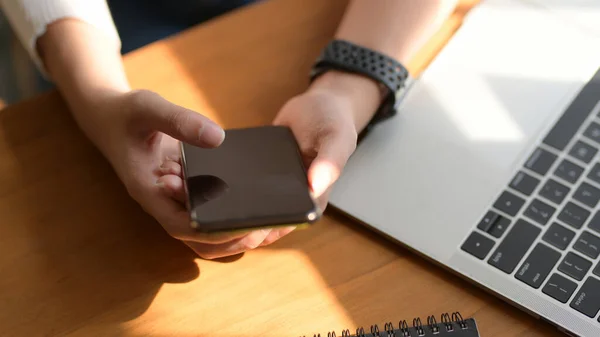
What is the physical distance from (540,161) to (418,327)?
22 centimetres

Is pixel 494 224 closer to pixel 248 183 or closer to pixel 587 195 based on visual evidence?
pixel 587 195

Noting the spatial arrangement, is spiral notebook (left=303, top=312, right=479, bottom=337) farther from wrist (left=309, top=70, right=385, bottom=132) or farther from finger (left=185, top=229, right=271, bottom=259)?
wrist (left=309, top=70, right=385, bottom=132)

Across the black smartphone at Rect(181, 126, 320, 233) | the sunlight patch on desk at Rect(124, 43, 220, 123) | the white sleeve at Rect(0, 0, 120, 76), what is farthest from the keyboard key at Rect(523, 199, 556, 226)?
the white sleeve at Rect(0, 0, 120, 76)

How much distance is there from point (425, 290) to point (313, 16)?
365 millimetres

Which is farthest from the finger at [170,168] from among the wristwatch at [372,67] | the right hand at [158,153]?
the wristwatch at [372,67]

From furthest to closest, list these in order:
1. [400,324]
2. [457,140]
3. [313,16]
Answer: [313,16] → [457,140] → [400,324]

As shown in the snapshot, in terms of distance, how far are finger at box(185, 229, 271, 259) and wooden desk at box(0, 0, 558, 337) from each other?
2 centimetres

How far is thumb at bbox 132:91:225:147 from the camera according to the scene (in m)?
0.53

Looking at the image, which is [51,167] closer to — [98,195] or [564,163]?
[98,195]

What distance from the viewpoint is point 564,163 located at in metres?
0.64

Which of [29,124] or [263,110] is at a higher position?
[263,110]

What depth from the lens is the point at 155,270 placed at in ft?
1.96

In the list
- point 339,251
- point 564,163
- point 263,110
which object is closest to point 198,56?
point 263,110

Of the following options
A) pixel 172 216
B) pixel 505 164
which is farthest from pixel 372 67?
pixel 172 216
